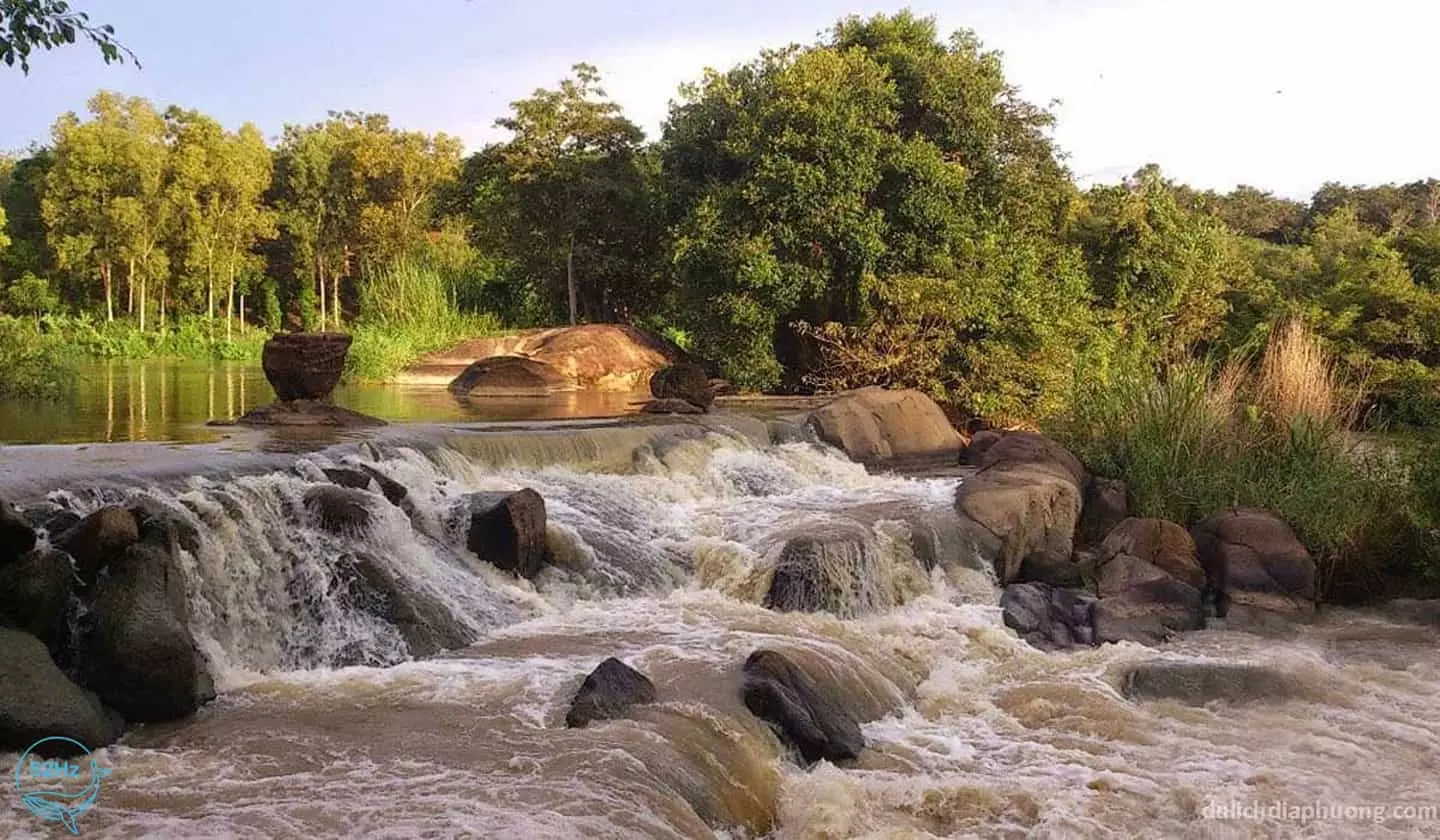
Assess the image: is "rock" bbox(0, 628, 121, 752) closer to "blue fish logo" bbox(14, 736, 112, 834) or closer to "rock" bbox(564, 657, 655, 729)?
"blue fish logo" bbox(14, 736, 112, 834)

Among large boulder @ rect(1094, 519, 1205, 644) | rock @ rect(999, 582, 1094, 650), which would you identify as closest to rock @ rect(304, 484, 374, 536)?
rock @ rect(999, 582, 1094, 650)

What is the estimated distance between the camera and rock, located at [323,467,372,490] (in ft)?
25.4

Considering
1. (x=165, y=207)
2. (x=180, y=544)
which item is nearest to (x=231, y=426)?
(x=180, y=544)

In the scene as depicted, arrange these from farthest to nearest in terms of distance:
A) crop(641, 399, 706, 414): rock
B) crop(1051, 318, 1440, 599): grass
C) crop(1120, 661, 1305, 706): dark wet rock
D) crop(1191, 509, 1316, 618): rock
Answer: crop(641, 399, 706, 414): rock, crop(1051, 318, 1440, 599): grass, crop(1191, 509, 1316, 618): rock, crop(1120, 661, 1305, 706): dark wet rock

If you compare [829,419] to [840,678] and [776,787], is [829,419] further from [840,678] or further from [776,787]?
[776,787]

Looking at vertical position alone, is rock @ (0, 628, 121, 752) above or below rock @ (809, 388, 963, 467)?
below

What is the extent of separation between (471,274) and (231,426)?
16.3 metres

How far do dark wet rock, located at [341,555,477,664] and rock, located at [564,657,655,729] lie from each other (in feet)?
4.97

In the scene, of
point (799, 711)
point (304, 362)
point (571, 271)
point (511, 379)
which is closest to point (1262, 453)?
point (799, 711)

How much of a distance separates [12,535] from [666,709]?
10.6 ft

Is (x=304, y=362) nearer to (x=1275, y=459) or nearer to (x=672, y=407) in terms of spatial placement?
(x=672, y=407)

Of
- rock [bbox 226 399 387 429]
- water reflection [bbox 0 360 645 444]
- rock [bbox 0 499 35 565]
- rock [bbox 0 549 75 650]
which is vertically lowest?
rock [bbox 0 549 75 650]

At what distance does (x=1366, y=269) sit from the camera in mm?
19359

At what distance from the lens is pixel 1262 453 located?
32.9 feet
